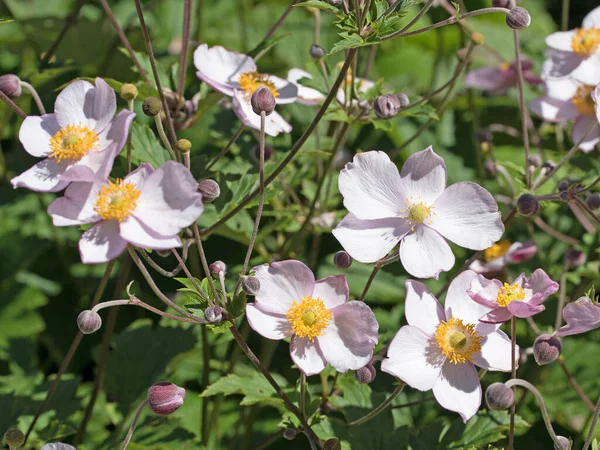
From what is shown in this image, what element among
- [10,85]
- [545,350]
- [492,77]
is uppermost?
[10,85]

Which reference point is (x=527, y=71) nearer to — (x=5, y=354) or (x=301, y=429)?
(x=301, y=429)

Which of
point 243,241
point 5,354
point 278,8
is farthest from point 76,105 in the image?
point 278,8

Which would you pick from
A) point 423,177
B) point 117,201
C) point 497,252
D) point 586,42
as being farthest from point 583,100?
point 117,201

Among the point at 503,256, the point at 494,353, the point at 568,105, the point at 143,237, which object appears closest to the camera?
the point at 143,237

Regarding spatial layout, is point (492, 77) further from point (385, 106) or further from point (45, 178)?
point (45, 178)

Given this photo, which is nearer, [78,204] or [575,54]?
[78,204]

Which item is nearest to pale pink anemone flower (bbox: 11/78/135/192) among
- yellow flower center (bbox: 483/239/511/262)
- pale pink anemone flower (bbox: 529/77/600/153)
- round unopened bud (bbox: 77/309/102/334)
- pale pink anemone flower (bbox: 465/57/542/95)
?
round unopened bud (bbox: 77/309/102/334)

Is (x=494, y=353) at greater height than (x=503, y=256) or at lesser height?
greater

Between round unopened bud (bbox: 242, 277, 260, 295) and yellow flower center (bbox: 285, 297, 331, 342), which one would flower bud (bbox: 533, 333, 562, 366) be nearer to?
yellow flower center (bbox: 285, 297, 331, 342)
